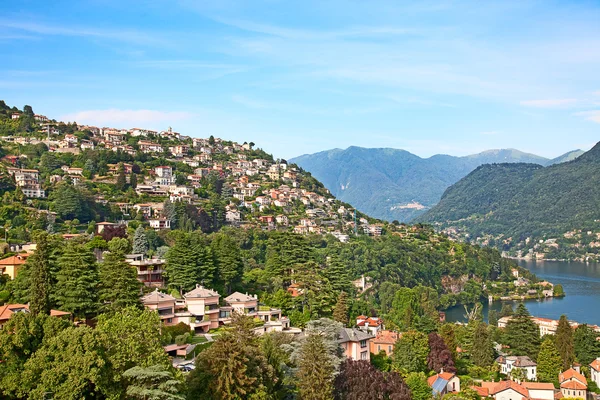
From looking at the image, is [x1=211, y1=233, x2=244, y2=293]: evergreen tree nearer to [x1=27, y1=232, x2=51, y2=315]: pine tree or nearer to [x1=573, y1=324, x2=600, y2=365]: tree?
[x1=27, y1=232, x2=51, y2=315]: pine tree

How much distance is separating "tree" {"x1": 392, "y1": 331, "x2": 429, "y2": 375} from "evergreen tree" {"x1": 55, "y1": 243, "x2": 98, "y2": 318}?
13.0 metres

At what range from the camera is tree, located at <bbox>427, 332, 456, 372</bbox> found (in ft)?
97.4

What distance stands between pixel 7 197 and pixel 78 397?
4180cm

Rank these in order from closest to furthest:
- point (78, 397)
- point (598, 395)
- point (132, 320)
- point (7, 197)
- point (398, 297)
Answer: point (78, 397) → point (132, 320) → point (598, 395) → point (398, 297) → point (7, 197)

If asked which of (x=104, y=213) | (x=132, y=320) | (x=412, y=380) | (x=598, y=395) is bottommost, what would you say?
(x=598, y=395)

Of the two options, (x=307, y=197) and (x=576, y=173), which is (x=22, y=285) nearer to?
(x=307, y=197)

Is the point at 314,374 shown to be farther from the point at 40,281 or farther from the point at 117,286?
the point at 40,281

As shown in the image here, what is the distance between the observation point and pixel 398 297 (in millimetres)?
46344

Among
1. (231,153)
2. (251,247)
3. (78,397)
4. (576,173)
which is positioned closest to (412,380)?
(78,397)

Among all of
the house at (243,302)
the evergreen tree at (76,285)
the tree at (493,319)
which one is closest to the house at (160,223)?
the house at (243,302)

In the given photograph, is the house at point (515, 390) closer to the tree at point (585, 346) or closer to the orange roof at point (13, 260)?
the tree at point (585, 346)

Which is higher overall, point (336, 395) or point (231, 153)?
point (231, 153)

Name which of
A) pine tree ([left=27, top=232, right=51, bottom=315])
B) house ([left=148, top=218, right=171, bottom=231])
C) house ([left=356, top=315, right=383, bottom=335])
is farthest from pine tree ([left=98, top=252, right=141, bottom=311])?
house ([left=148, top=218, right=171, bottom=231])

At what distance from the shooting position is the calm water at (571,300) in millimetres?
65625
